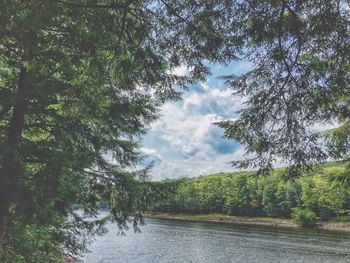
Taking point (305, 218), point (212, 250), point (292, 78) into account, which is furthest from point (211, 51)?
point (305, 218)

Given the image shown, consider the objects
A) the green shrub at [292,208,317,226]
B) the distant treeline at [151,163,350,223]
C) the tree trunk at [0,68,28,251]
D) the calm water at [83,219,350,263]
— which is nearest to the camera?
the tree trunk at [0,68,28,251]

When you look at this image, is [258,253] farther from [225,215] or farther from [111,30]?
[225,215]

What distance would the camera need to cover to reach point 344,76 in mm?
5984

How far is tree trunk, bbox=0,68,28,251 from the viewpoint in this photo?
28.8ft

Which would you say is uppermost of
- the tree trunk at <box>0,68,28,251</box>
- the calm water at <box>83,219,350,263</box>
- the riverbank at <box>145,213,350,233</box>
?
the tree trunk at <box>0,68,28,251</box>

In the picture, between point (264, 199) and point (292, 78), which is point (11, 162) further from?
point (264, 199)

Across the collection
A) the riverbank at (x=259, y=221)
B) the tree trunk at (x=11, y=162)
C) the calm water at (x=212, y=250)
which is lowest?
the calm water at (x=212, y=250)

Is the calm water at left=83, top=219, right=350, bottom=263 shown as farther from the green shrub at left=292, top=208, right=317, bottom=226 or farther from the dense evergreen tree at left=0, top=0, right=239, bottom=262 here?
the green shrub at left=292, top=208, right=317, bottom=226

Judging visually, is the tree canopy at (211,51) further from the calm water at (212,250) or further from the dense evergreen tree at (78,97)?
the calm water at (212,250)

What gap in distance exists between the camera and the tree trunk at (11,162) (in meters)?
8.77

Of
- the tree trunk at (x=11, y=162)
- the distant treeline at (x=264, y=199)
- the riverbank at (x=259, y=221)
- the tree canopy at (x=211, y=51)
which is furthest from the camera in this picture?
the distant treeline at (x=264, y=199)

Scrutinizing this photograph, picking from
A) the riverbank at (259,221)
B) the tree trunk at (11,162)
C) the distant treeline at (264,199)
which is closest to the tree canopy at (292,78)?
the tree trunk at (11,162)

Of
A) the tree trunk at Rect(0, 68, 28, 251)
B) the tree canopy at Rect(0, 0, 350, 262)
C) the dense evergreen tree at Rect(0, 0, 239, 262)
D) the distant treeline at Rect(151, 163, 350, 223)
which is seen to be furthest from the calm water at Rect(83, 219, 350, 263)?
the tree canopy at Rect(0, 0, 350, 262)

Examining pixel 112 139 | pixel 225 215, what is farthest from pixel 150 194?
pixel 225 215
